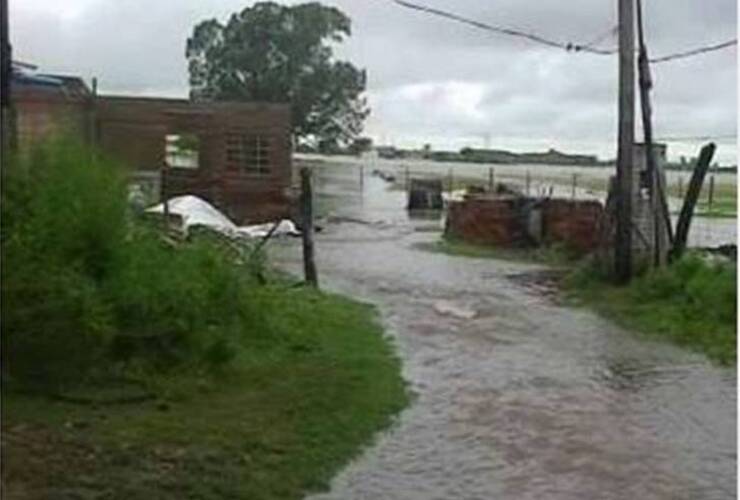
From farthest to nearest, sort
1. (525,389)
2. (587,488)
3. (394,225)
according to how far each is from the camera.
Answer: (394,225) → (525,389) → (587,488)

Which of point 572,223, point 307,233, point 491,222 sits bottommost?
point 491,222

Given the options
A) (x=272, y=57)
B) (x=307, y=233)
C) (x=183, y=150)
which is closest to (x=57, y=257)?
(x=307, y=233)

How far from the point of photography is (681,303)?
17.8 m

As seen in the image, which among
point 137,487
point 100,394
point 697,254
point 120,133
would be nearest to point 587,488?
point 137,487

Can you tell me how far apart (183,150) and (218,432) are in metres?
31.5

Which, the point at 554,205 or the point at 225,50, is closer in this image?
the point at 554,205

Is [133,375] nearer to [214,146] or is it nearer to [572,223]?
[572,223]

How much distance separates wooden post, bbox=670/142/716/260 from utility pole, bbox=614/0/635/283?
0.79 m

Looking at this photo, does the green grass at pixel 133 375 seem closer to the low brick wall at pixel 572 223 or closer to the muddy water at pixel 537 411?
the muddy water at pixel 537 411

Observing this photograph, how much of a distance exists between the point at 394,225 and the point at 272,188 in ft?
12.2

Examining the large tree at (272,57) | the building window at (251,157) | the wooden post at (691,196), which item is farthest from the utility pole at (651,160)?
the large tree at (272,57)

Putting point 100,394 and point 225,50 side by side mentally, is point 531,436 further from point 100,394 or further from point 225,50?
point 225,50

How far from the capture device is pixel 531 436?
971cm

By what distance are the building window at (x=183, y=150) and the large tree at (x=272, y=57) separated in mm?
29938
